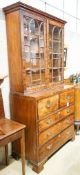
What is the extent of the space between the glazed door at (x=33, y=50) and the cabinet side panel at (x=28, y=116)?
25cm

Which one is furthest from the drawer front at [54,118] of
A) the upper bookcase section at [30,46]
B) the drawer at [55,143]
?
the upper bookcase section at [30,46]

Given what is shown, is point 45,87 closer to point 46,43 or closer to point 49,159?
point 46,43

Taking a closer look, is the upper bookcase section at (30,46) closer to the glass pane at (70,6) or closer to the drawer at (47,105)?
the drawer at (47,105)

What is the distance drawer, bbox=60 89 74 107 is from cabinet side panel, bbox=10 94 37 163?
2.05ft

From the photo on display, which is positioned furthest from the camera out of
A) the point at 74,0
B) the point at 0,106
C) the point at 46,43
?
the point at 74,0

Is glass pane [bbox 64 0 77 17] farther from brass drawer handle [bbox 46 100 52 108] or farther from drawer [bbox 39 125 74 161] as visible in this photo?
drawer [bbox 39 125 74 161]

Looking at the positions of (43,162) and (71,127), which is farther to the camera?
(71,127)

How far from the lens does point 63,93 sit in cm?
256

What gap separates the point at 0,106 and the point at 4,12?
3.98 feet

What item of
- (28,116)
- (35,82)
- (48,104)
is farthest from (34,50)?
(28,116)

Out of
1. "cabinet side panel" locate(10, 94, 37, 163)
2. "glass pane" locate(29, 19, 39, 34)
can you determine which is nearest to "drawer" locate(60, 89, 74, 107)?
"cabinet side panel" locate(10, 94, 37, 163)

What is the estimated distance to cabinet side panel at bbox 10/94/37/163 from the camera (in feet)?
6.91

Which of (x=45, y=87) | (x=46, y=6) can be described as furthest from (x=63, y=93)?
(x=46, y=6)

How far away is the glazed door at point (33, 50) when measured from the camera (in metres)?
2.14
